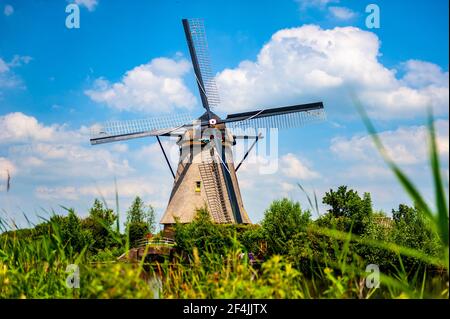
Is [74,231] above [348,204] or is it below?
below

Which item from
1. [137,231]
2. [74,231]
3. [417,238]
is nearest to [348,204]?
[417,238]

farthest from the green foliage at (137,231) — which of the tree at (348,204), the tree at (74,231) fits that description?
the tree at (74,231)

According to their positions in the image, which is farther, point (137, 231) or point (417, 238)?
point (137, 231)

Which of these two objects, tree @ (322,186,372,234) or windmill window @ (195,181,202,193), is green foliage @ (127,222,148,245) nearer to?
windmill window @ (195,181,202,193)

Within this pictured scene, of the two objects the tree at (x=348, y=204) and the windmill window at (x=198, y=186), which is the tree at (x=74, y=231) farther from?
the tree at (x=348, y=204)

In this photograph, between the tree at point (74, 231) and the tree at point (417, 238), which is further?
the tree at point (417, 238)

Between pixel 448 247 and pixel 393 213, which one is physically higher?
pixel 393 213

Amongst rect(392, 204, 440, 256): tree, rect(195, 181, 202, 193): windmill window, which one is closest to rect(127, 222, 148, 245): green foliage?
rect(195, 181, 202, 193): windmill window

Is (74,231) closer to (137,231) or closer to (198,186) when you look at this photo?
(198,186)
